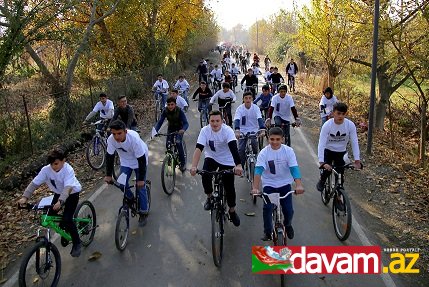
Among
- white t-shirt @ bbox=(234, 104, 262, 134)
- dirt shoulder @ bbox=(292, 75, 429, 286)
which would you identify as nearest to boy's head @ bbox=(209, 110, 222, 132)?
white t-shirt @ bbox=(234, 104, 262, 134)

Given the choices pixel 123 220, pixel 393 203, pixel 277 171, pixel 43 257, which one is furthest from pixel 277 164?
pixel 393 203

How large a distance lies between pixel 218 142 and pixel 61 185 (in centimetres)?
249

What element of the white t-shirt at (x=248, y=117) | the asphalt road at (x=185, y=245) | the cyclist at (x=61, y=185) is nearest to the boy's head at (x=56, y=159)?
the cyclist at (x=61, y=185)

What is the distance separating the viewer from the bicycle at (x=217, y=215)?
522 cm

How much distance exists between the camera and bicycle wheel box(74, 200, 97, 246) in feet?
19.1

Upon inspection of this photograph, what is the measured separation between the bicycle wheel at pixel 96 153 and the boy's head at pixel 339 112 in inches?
250

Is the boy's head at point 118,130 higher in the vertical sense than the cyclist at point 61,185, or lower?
higher

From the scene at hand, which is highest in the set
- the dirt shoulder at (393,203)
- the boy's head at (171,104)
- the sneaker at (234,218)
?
the boy's head at (171,104)

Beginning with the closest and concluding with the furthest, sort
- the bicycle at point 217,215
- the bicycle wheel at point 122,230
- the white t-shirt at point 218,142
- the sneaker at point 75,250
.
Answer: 1. the bicycle at point 217,215
2. the sneaker at point 75,250
3. the bicycle wheel at point 122,230
4. the white t-shirt at point 218,142

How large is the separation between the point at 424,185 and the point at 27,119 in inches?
419

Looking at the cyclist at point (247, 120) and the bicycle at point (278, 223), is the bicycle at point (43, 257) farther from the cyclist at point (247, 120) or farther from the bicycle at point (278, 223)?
the cyclist at point (247, 120)

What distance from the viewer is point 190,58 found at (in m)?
45.0

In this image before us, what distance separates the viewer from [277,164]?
517cm

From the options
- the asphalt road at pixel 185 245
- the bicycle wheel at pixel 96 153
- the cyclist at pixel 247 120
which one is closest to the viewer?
the asphalt road at pixel 185 245
